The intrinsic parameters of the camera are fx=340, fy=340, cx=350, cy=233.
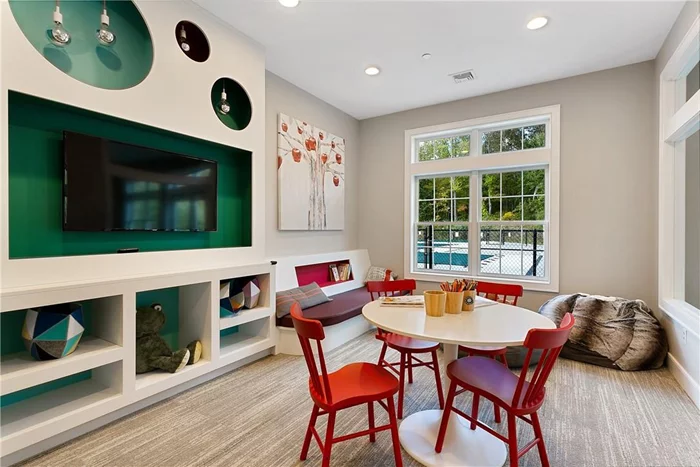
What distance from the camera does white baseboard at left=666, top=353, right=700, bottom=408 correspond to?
7.97 ft

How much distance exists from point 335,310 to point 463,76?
9.89 ft

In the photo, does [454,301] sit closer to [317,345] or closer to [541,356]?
[541,356]

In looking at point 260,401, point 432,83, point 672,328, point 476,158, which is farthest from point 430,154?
point 260,401

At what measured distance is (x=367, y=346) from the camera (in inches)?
146

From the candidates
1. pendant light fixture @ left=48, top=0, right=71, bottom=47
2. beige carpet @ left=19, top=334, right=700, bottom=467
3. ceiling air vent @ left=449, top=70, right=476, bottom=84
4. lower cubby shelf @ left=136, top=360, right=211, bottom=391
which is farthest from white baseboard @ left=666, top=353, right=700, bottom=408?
pendant light fixture @ left=48, top=0, right=71, bottom=47

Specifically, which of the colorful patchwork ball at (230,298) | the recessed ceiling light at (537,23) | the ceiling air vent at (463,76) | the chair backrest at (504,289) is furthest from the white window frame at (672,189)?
the colorful patchwork ball at (230,298)

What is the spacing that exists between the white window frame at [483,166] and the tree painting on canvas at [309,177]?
1.06 meters

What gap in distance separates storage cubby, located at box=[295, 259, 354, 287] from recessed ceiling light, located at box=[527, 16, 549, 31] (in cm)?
334

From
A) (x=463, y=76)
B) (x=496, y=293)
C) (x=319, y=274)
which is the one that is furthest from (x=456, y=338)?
(x=463, y=76)

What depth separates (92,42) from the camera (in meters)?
2.33

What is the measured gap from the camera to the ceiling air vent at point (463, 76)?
3809 millimetres

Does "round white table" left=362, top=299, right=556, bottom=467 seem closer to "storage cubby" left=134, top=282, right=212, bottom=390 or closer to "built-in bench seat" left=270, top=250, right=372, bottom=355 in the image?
"built-in bench seat" left=270, top=250, right=372, bottom=355

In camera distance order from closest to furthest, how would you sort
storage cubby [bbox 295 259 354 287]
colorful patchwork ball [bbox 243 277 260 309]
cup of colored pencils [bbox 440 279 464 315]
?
cup of colored pencils [bbox 440 279 464 315], colorful patchwork ball [bbox 243 277 260 309], storage cubby [bbox 295 259 354 287]

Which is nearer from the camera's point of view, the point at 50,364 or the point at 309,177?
→ the point at 50,364
